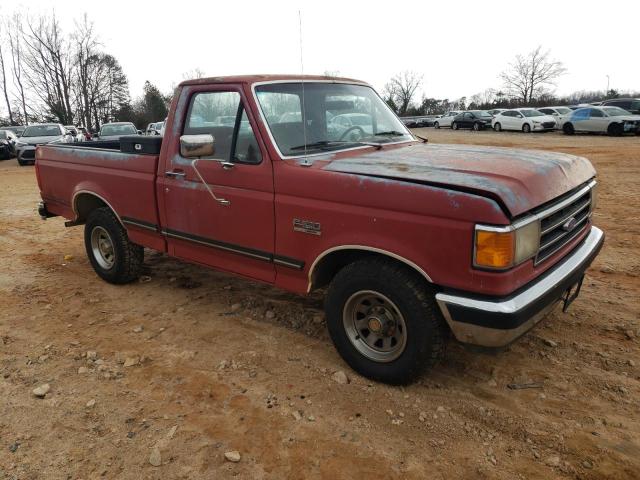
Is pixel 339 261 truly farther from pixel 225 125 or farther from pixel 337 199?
pixel 225 125

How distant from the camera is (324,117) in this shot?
400 cm

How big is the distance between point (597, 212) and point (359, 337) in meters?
5.96

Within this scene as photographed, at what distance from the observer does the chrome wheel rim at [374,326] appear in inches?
126

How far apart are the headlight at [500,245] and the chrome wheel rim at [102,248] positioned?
4.11 meters

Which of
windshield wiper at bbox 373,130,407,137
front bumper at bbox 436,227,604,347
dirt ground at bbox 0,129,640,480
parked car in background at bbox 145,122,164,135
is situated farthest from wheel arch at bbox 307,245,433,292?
parked car in background at bbox 145,122,164,135

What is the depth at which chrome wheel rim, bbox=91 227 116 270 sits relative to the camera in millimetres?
5391

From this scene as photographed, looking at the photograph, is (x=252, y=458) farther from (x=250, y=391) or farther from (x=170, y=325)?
(x=170, y=325)

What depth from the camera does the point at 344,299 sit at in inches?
131

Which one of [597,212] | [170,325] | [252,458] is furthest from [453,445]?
[597,212]

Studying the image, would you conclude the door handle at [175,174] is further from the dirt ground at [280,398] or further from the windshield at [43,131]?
the windshield at [43,131]

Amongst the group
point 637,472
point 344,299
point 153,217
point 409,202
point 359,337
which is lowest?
point 637,472

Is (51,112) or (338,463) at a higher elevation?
(51,112)

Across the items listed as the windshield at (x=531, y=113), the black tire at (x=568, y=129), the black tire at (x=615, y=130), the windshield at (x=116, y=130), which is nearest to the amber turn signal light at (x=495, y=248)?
the windshield at (x=116, y=130)

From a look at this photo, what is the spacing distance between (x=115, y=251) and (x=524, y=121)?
27741mm
